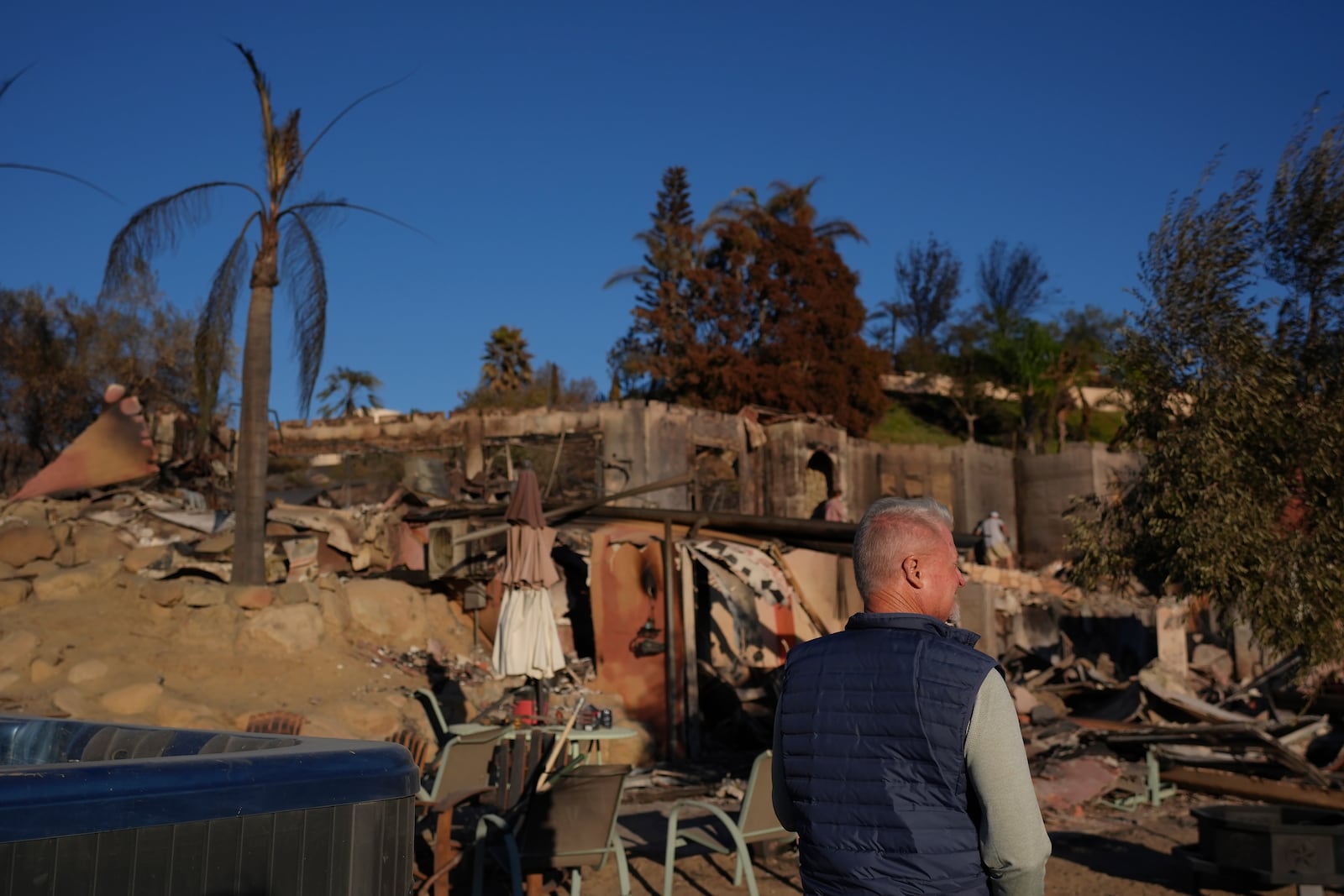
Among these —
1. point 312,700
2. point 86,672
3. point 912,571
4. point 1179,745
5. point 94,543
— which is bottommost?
point 1179,745

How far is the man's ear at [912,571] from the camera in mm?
2404

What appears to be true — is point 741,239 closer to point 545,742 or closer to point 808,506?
point 808,506

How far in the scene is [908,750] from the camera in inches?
86.8

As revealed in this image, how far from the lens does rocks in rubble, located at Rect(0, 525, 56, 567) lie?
13492 mm

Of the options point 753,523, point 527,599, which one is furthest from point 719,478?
point 527,599

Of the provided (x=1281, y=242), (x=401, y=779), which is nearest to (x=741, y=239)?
(x=1281, y=242)

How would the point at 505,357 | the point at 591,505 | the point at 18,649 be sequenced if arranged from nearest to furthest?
the point at 18,649 < the point at 591,505 < the point at 505,357

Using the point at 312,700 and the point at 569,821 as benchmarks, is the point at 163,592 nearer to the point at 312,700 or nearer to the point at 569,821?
the point at 312,700

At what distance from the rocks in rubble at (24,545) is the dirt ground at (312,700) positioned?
182 cm

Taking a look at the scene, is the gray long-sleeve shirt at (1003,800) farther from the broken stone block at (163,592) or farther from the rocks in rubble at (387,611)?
the rocks in rubble at (387,611)

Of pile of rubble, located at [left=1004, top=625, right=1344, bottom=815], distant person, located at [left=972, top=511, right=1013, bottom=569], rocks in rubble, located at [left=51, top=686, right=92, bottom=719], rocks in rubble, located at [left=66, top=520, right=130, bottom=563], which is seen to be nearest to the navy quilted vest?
pile of rubble, located at [left=1004, top=625, right=1344, bottom=815]

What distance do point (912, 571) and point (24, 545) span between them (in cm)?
1412

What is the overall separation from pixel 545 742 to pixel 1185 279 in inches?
236

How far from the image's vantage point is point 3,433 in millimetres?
24938
